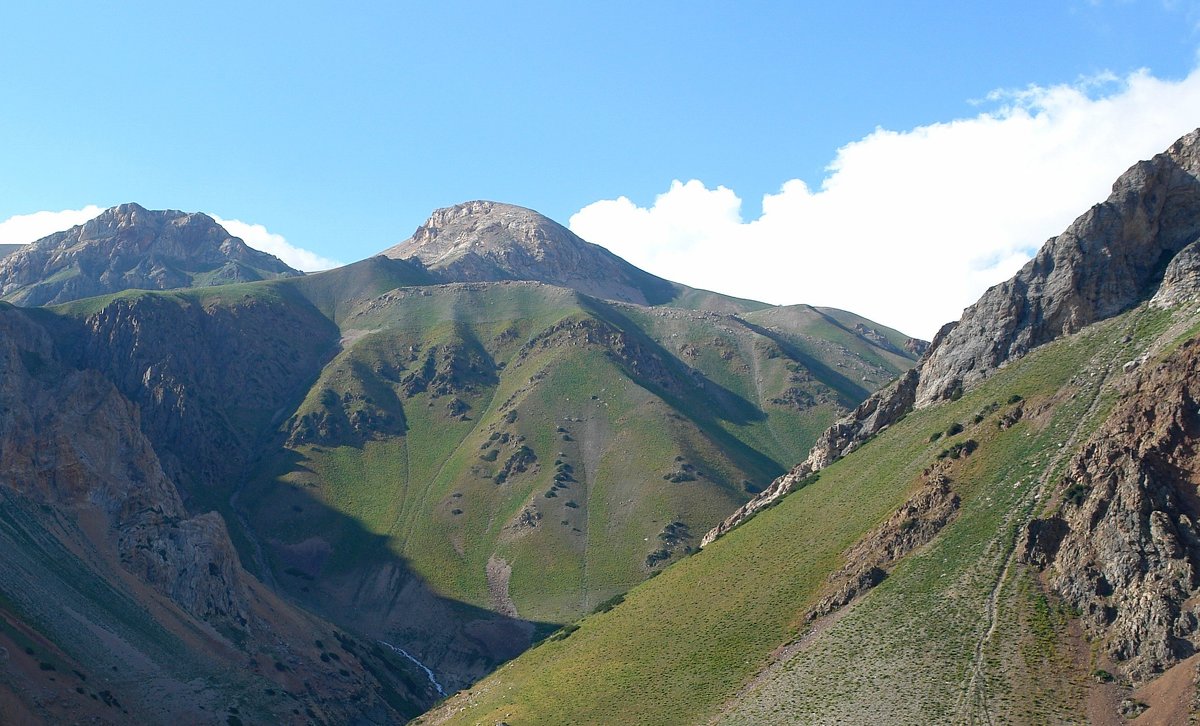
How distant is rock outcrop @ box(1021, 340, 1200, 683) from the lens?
229ft

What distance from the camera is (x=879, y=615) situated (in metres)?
87.0

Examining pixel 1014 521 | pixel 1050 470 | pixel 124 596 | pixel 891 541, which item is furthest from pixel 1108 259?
pixel 124 596

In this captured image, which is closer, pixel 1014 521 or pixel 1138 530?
pixel 1138 530

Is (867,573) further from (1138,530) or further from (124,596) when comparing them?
(124,596)

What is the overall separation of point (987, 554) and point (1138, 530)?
42.6 feet

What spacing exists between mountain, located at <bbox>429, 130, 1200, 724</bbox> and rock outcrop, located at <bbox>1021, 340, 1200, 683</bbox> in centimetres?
16

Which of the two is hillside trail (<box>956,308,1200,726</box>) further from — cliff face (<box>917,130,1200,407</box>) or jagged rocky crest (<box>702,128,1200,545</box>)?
cliff face (<box>917,130,1200,407</box>)

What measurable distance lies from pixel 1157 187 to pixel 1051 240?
40.4ft

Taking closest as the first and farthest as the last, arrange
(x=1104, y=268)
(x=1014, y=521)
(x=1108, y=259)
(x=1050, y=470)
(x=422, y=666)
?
(x=1014, y=521) < (x=1050, y=470) < (x=1104, y=268) < (x=1108, y=259) < (x=422, y=666)

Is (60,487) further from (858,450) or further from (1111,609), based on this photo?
(1111,609)

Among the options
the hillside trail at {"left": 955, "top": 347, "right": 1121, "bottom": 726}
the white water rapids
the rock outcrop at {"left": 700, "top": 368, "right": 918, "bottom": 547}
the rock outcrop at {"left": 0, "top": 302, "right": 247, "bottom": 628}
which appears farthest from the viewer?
the white water rapids

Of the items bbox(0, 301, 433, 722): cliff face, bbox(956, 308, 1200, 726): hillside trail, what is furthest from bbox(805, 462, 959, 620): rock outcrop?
bbox(0, 301, 433, 722): cliff face

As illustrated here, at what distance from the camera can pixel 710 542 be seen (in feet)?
456

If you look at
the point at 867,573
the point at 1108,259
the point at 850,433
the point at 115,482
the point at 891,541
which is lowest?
the point at 867,573
